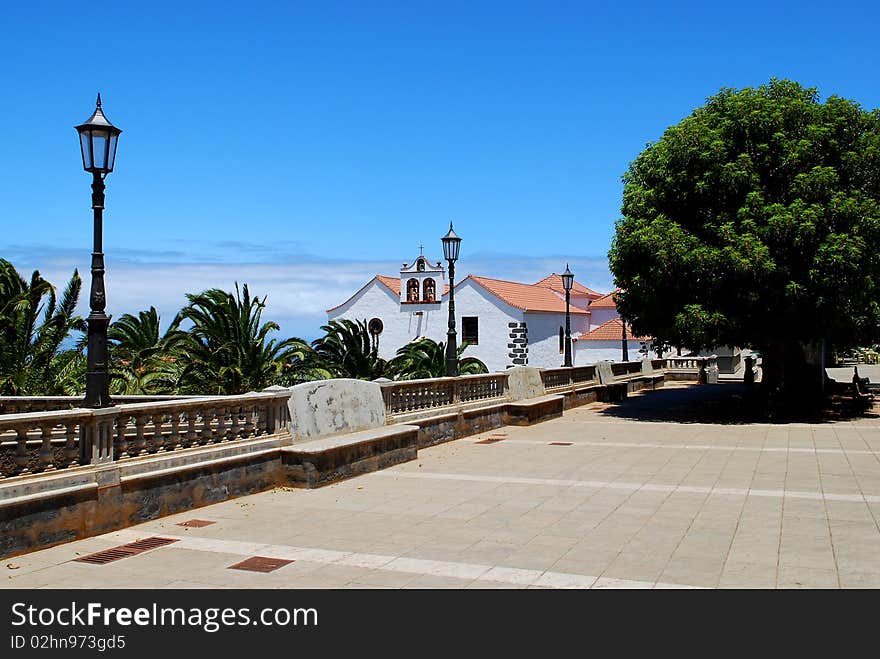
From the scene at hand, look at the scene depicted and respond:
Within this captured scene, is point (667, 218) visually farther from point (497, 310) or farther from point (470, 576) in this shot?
point (497, 310)

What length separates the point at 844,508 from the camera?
9523 millimetres

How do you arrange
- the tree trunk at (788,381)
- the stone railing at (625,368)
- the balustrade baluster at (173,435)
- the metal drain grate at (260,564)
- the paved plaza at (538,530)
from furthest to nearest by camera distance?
the stone railing at (625,368) → the tree trunk at (788,381) → the balustrade baluster at (173,435) → the metal drain grate at (260,564) → the paved plaza at (538,530)

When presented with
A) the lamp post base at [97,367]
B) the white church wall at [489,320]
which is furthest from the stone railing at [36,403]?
the white church wall at [489,320]

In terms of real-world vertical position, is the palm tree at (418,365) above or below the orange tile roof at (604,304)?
below

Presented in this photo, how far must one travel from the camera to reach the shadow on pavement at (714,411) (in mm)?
21828

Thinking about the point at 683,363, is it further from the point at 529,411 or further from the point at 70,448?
the point at 70,448

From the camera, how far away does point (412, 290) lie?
5847 centimetres

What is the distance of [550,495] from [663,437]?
7917 millimetres

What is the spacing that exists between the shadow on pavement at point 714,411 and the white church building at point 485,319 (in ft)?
81.8

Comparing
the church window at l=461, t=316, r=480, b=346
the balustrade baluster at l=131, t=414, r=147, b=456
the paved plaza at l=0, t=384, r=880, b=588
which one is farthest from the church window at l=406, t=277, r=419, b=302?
the balustrade baluster at l=131, t=414, r=147, b=456

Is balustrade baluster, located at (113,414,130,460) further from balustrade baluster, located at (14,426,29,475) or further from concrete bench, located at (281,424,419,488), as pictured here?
concrete bench, located at (281,424,419,488)

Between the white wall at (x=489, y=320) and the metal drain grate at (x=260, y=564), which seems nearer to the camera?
the metal drain grate at (x=260, y=564)

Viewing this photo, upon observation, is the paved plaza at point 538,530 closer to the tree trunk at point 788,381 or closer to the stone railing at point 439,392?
the stone railing at point 439,392
